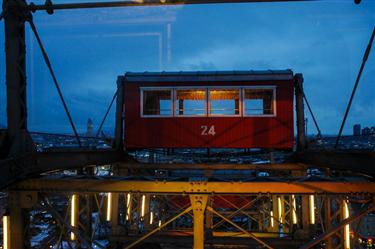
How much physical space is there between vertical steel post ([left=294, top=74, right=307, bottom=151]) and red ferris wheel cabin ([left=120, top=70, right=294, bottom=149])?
391 mm

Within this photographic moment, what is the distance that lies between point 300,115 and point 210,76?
355cm

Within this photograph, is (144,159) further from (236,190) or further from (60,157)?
(236,190)

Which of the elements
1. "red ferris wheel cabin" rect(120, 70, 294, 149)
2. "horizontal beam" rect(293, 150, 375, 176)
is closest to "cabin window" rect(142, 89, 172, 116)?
"red ferris wheel cabin" rect(120, 70, 294, 149)

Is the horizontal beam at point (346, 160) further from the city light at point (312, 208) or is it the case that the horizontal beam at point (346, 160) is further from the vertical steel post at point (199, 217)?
the vertical steel post at point (199, 217)

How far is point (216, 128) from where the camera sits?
14.1 metres

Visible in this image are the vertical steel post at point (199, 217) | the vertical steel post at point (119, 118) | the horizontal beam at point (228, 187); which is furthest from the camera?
the vertical steel post at point (119, 118)

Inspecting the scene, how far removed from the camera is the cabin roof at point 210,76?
1405 centimetres

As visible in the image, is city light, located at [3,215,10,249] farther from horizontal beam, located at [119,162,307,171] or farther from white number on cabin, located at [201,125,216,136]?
white number on cabin, located at [201,125,216,136]

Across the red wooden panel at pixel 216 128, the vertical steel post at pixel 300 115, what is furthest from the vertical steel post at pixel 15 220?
the vertical steel post at pixel 300 115

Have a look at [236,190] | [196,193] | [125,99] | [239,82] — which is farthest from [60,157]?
[239,82]

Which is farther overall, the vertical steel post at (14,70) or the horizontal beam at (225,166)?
the horizontal beam at (225,166)

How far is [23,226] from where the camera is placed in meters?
7.14

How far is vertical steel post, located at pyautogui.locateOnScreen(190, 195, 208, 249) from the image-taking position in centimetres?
634

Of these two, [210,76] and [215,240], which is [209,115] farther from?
[215,240]
